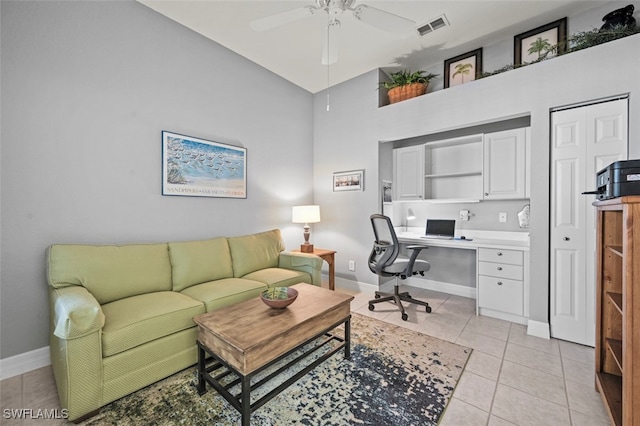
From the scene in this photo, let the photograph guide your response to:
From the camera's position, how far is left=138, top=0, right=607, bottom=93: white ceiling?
7.89 feet

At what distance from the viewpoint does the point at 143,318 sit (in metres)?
1.65

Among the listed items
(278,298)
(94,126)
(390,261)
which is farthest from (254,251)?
(94,126)

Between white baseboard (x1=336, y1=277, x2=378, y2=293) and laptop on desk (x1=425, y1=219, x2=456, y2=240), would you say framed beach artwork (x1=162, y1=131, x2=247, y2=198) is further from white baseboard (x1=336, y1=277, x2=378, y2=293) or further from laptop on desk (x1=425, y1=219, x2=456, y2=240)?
laptop on desk (x1=425, y1=219, x2=456, y2=240)

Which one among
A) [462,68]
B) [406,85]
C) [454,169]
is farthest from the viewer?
[454,169]

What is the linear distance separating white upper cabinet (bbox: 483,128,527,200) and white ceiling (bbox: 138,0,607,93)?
1117 millimetres

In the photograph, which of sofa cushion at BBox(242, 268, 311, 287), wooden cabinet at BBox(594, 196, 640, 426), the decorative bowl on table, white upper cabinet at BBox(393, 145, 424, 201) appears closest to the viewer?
wooden cabinet at BBox(594, 196, 640, 426)

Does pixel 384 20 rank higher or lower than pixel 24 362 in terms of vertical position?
higher

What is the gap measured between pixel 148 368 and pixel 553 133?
3.77 m

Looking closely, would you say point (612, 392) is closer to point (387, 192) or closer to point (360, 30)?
point (387, 192)

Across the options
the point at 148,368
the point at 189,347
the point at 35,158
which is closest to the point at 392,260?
the point at 189,347

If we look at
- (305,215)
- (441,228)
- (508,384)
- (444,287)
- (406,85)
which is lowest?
(508,384)

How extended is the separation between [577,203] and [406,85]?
224cm

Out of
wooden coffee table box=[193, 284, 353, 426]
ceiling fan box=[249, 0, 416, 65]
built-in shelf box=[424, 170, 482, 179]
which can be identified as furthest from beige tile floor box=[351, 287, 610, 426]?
ceiling fan box=[249, 0, 416, 65]

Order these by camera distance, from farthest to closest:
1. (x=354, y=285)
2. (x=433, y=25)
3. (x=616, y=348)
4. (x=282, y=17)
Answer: (x=354, y=285), (x=433, y=25), (x=282, y=17), (x=616, y=348)
